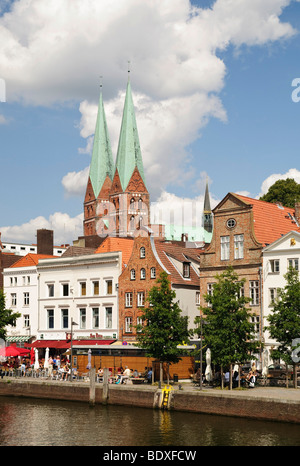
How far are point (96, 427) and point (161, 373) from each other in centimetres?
1147

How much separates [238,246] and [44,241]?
40458mm

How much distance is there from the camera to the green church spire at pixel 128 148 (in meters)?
188

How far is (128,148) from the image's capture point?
193 m

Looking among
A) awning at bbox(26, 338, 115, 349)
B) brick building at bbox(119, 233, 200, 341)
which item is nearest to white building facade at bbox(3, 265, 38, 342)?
awning at bbox(26, 338, 115, 349)

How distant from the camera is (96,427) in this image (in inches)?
1694

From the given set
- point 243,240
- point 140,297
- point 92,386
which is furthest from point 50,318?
point 92,386

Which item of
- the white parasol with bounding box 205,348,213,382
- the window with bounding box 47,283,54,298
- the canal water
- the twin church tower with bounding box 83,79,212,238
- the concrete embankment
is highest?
the twin church tower with bounding box 83,79,212,238

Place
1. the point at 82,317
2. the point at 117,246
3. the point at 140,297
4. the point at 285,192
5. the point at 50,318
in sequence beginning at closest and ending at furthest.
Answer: the point at 140,297, the point at 82,317, the point at 117,246, the point at 50,318, the point at 285,192

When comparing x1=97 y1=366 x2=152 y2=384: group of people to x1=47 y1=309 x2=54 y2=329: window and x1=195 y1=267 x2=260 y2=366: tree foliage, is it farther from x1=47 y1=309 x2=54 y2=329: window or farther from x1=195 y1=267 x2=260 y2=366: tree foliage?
x1=47 y1=309 x2=54 y2=329: window

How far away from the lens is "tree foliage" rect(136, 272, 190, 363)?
5509cm

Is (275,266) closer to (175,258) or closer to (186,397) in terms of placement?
(175,258)

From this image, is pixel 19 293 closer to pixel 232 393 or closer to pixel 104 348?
pixel 104 348
